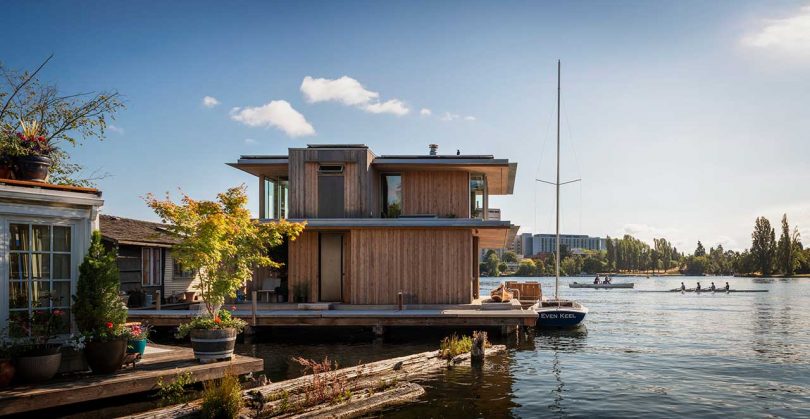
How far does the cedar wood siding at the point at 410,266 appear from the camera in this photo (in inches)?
917

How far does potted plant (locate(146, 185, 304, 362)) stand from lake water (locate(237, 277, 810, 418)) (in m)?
3.37

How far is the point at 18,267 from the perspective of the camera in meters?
10.6

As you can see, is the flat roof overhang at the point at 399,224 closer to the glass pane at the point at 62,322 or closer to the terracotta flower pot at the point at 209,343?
the terracotta flower pot at the point at 209,343

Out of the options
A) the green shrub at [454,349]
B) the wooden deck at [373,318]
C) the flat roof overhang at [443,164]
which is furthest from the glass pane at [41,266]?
the flat roof overhang at [443,164]

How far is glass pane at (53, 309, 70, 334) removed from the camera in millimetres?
10648

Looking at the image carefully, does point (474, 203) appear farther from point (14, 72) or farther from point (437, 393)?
point (14, 72)

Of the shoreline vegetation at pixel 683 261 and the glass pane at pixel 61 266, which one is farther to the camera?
the shoreline vegetation at pixel 683 261

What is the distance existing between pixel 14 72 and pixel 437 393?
19.8m

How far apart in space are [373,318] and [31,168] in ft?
41.4

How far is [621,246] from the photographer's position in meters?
160

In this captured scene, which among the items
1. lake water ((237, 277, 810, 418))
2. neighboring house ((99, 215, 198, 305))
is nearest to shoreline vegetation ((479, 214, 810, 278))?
lake water ((237, 277, 810, 418))

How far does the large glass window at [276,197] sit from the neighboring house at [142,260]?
4.52 m

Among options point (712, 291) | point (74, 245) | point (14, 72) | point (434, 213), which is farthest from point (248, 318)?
point (712, 291)

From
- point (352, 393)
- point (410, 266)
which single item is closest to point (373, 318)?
point (410, 266)
